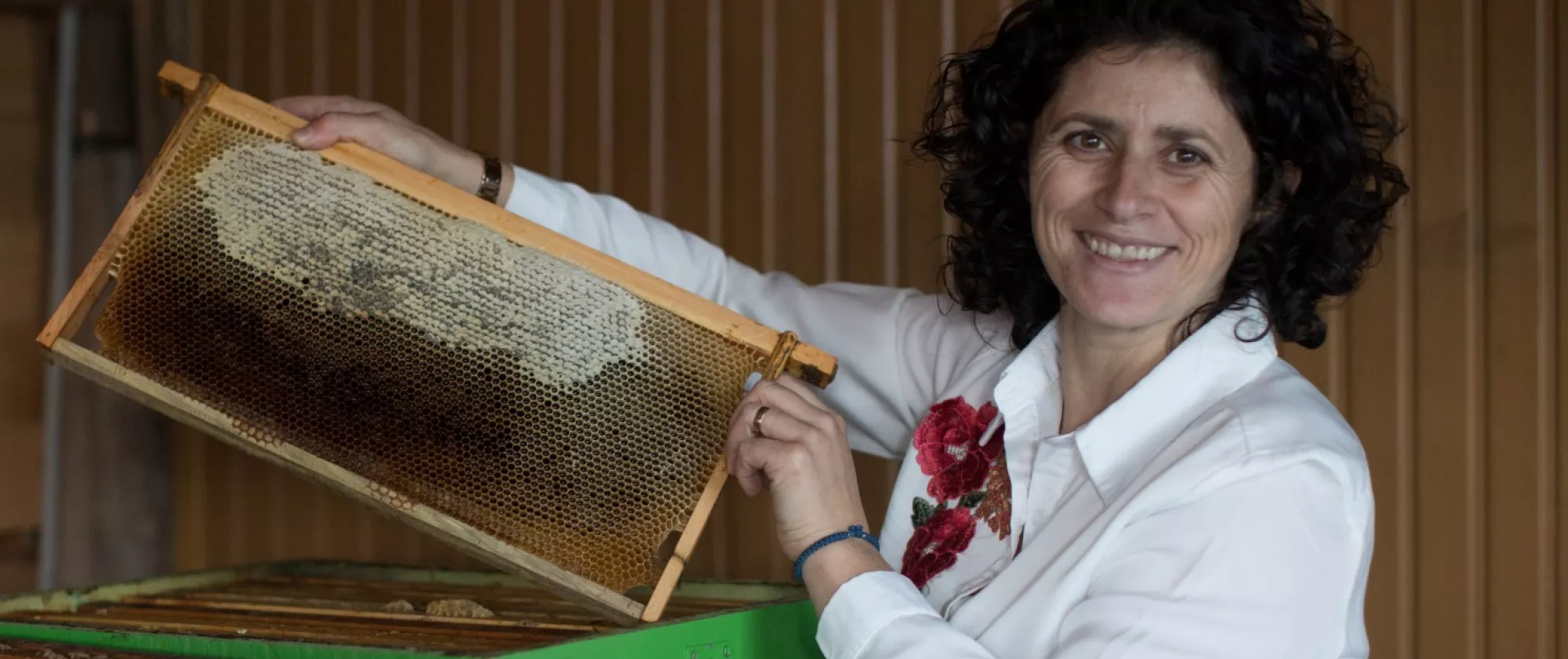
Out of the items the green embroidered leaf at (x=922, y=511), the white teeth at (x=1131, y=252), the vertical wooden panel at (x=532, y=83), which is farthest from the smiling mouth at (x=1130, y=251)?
the vertical wooden panel at (x=532, y=83)

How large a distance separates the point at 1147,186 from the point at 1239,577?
0.46m

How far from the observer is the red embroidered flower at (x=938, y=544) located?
176 cm

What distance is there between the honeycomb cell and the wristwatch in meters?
0.22

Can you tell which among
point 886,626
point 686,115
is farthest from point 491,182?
point 686,115

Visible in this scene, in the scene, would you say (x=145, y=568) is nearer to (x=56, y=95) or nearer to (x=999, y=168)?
(x=56, y=95)

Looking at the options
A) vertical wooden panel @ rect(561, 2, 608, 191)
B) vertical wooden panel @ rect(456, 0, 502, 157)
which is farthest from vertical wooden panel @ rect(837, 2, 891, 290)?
vertical wooden panel @ rect(456, 0, 502, 157)

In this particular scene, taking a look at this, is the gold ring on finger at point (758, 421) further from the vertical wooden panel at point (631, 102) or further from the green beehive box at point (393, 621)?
the vertical wooden panel at point (631, 102)

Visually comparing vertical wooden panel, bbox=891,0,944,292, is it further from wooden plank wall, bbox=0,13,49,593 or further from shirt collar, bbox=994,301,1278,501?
wooden plank wall, bbox=0,13,49,593

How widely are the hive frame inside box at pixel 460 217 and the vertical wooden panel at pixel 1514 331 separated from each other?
1231 mm

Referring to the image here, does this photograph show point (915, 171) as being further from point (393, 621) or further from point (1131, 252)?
point (393, 621)

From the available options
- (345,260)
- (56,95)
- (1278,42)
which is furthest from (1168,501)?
(56,95)

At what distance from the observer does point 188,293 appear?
1.67 m

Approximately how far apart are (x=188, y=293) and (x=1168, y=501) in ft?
3.76

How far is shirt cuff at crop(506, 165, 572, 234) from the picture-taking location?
6.31 feet
